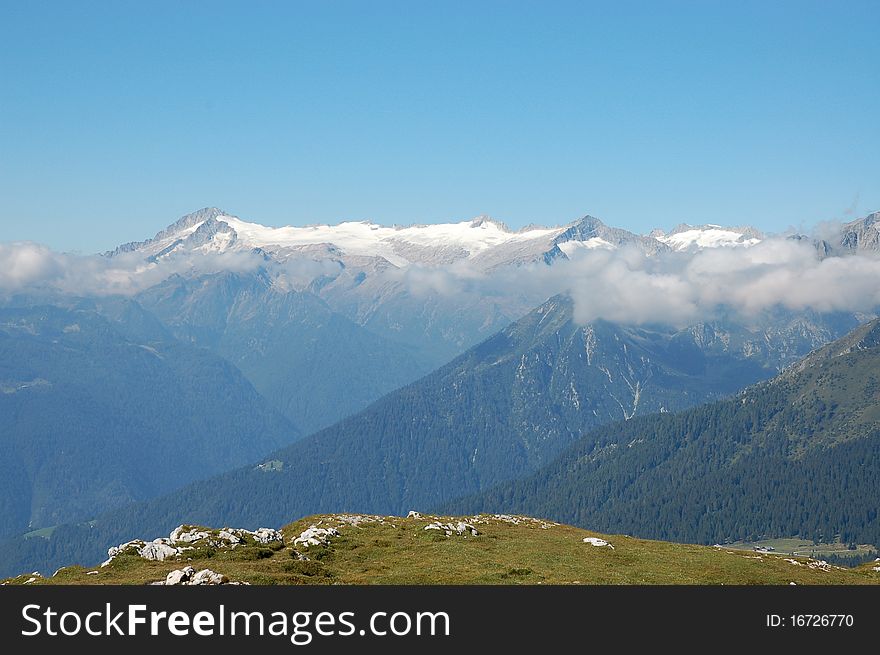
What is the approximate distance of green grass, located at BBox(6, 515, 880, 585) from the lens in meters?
→ 61.3

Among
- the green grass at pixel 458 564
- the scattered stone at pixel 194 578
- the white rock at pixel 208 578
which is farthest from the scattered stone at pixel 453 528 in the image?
the scattered stone at pixel 194 578

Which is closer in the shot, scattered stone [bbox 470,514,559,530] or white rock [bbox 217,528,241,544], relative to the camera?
white rock [bbox 217,528,241,544]

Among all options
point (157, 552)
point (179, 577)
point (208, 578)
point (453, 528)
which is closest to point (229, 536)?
point (157, 552)

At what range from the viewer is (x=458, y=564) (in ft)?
224

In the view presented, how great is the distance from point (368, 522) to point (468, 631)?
5093 cm

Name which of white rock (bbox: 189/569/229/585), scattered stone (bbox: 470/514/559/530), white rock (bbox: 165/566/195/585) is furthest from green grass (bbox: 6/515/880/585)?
scattered stone (bbox: 470/514/559/530)

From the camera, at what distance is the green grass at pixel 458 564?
6134 centimetres

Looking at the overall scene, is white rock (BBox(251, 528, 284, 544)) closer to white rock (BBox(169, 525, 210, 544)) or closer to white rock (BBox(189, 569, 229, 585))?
white rock (BBox(169, 525, 210, 544))

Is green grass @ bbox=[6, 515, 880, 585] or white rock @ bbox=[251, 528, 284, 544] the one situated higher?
white rock @ bbox=[251, 528, 284, 544]

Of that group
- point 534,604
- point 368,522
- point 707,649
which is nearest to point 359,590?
point 534,604

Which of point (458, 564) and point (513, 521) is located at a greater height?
point (513, 521)

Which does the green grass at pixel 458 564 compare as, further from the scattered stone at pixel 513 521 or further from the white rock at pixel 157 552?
the scattered stone at pixel 513 521

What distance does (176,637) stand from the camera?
44688 mm

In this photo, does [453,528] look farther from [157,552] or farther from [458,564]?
[157,552]
